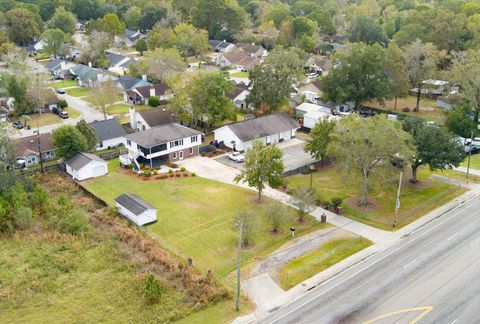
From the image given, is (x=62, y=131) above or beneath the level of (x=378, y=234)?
above

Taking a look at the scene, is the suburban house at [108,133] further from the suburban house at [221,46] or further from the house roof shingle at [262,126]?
the suburban house at [221,46]

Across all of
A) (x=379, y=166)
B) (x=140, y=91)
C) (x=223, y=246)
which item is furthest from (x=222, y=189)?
(x=140, y=91)

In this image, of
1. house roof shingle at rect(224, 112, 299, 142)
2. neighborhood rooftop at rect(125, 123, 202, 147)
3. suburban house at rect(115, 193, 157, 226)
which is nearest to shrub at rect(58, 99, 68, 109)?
neighborhood rooftop at rect(125, 123, 202, 147)

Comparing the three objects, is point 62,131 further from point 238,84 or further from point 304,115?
point 238,84

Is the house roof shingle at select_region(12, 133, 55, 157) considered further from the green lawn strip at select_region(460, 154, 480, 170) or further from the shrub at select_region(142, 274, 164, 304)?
the green lawn strip at select_region(460, 154, 480, 170)

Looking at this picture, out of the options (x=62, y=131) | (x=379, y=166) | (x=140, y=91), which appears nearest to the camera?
(x=379, y=166)
